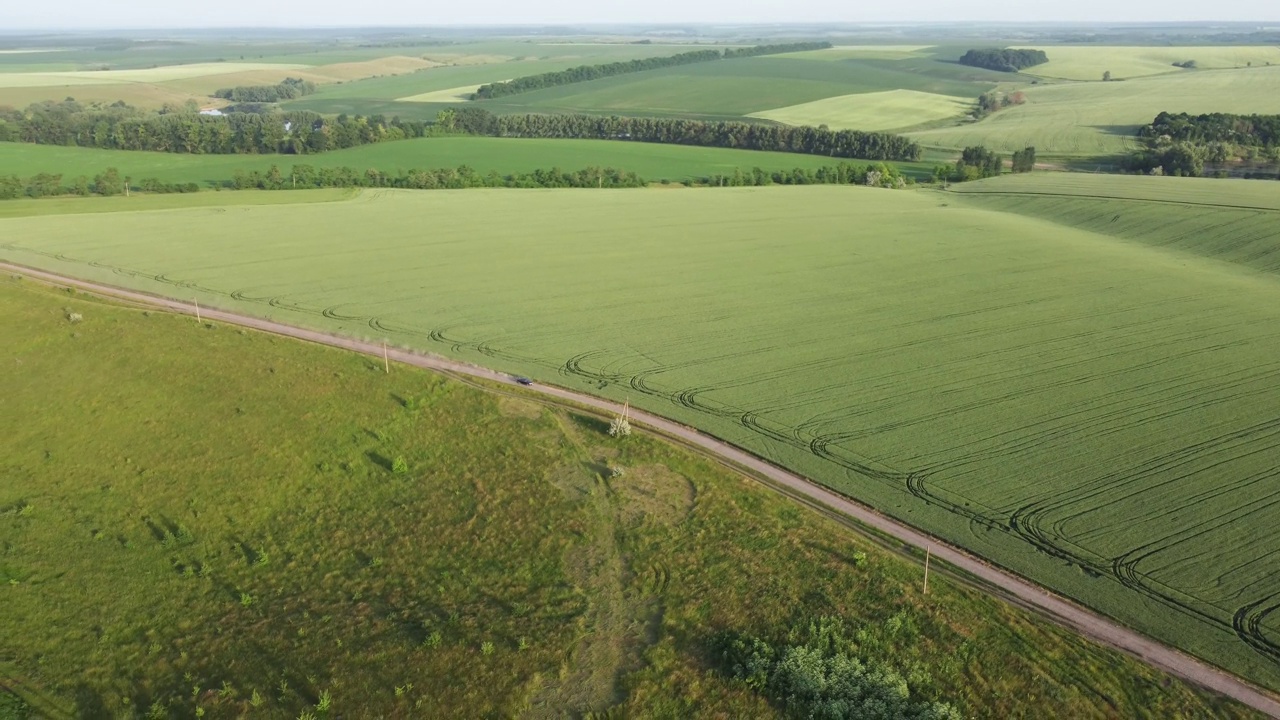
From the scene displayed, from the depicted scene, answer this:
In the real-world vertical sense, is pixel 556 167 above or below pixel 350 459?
above

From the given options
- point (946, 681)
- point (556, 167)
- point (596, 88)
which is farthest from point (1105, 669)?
point (596, 88)

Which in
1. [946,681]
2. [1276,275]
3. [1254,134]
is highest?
[1254,134]

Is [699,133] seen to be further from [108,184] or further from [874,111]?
[108,184]

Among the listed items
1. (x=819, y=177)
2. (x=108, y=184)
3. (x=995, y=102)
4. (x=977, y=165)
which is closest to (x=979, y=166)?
(x=977, y=165)

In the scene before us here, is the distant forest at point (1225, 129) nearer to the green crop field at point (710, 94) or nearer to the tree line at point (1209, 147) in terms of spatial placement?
the tree line at point (1209, 147)

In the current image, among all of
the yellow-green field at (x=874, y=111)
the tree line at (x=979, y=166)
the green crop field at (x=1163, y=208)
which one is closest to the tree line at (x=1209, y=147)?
the green crop field at (x=1163, y=208)

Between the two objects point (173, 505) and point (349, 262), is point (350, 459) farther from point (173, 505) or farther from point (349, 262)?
point (349, 262)

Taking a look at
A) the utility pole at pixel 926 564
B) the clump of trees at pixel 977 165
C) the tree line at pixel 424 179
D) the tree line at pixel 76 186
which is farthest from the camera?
the clump of trees at pixel 977 165
